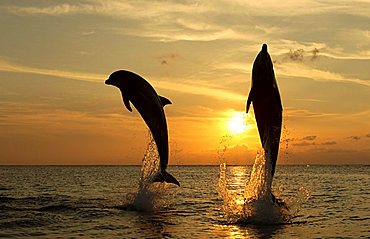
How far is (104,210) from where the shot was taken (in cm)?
2492

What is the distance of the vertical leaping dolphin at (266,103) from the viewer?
16.7 meters

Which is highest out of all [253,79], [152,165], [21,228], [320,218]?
[253,79]

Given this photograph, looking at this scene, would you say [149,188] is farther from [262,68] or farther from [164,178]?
[262,68]

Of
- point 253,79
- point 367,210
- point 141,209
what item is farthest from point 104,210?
point 367,210

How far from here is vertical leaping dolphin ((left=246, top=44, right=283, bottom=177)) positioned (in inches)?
656

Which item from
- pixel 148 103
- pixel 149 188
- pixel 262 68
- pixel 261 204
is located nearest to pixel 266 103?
pixel 262 68

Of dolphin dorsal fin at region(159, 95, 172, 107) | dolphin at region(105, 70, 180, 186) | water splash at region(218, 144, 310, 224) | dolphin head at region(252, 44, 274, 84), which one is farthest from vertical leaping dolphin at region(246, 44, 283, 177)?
dolphin dorsal fin at region(159, 95, 172, 107)

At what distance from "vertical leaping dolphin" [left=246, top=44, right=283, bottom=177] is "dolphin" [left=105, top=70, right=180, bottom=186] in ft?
13.4

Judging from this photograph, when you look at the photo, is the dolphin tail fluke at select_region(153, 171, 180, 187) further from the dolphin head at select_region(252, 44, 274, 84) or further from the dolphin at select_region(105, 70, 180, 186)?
the dolphin head at select_region(252, 44, 274, 84)

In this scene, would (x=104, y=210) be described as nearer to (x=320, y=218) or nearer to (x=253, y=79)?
(x=320, y=218)

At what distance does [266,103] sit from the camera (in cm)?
1761

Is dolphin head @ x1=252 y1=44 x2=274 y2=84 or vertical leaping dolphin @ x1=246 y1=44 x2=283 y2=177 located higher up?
dolphin head @ x1=252 y1=44 x2=274 y2=84

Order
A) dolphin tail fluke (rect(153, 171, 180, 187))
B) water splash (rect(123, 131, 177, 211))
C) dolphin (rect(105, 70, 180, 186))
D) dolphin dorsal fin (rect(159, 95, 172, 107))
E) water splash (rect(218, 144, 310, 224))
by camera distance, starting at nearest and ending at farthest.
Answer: water splash (rect(218, 144, 310, 224)) < dolphin (rect(105, 70, 180, 186)) < dolphin tail fluke (rect(153, 171, 180, 187)) < dolphin dorsal fin (rect(159, 95, 172, 107)) < water splash (rect(123, 131, 177, 211))

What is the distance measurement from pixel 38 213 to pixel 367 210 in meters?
17.1
